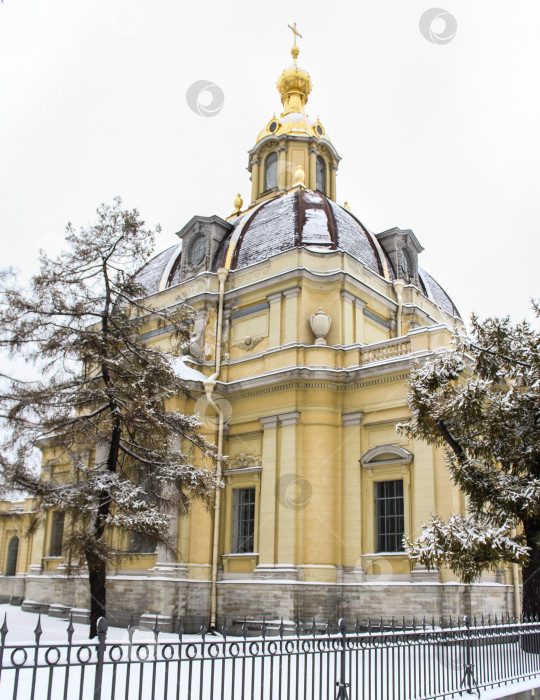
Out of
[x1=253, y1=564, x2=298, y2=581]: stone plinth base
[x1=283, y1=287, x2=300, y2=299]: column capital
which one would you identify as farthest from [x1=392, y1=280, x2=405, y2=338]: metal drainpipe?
[x1=253, y1=564, x2=298, y2=581]: stone plinth base

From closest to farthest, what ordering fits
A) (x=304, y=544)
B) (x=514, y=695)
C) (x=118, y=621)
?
(x=514, y=695), (x=304, y=544), (x=118, y=621)

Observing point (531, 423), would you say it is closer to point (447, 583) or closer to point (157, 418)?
point (447, 583)

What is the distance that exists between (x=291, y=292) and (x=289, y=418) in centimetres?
447

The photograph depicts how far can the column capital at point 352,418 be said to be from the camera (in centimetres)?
2045

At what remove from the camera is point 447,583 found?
56.2 feet

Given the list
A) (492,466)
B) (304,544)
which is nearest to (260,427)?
(304,544)

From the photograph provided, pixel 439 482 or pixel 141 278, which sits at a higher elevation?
pixel 141 278

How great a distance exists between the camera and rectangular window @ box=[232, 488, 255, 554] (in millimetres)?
21375

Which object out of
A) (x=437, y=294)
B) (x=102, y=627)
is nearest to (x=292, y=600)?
(x=102, y=627)

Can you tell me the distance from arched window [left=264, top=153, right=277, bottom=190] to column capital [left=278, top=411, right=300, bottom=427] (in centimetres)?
1501

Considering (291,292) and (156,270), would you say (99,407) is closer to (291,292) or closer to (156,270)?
Result: (291,292)

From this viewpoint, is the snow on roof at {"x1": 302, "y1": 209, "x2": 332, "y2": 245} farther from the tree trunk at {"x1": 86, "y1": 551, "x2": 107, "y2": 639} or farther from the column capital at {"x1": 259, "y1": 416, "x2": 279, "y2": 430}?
the tree trunk at {"x1": 86, "y1": 551, "x2": 107, "y2": 639}

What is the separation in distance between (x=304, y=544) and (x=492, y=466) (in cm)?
813

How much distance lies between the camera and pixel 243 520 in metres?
21.8
